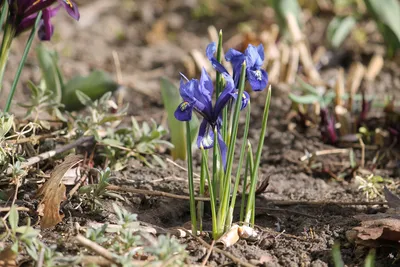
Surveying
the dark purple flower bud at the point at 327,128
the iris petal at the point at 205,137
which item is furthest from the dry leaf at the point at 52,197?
the dark purple flower bud at the point at 327,128

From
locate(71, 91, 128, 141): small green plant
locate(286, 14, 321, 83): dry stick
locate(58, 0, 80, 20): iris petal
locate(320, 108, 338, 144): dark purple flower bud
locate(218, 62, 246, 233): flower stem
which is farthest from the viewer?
locate(286, 14, 321, 83): dry stick

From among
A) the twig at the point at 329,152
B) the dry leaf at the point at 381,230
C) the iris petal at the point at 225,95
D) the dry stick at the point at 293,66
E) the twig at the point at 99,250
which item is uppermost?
the dry stick at the point at 293,66

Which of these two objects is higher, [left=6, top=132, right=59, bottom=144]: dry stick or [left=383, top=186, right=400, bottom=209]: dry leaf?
[left=6, top=132, right=59, bottom=144]: dry stick

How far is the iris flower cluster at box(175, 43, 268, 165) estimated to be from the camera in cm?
197

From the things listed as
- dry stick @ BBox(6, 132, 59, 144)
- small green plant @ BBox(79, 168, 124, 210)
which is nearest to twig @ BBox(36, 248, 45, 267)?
small green plant @ BBox(79, 168, 124, 210)

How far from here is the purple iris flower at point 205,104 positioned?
1.97 meters

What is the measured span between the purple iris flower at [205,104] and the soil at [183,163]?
1.24 ft

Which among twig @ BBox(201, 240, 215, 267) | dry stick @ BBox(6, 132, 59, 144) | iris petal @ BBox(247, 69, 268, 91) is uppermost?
iris petal @ BBox(247, 69, 268, 91)

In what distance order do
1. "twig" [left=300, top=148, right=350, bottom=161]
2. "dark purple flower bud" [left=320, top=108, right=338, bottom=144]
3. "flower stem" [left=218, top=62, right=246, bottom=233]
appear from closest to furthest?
1. "flower stem" [left=218, top=62, right=246, bottom=233]
2. "twig" [left=300, top=148, right=350, bottom=161]
3. "dark purple flower bud" [left=320, top=108, right=338, bottom=144]

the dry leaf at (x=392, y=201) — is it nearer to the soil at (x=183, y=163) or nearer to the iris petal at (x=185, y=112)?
the soil at (x=183, y=163)

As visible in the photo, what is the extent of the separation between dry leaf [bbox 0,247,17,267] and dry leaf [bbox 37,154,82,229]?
0.77ft

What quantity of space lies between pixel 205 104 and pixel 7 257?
2.58 ft

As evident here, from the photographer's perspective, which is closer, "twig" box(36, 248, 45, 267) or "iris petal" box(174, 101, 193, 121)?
"twig" box(36, 248, 45, 267)

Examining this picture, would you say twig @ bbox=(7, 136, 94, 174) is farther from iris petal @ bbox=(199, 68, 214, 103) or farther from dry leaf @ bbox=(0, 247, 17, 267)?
iris petal @ bbox=(199, 68, 214, 103)
